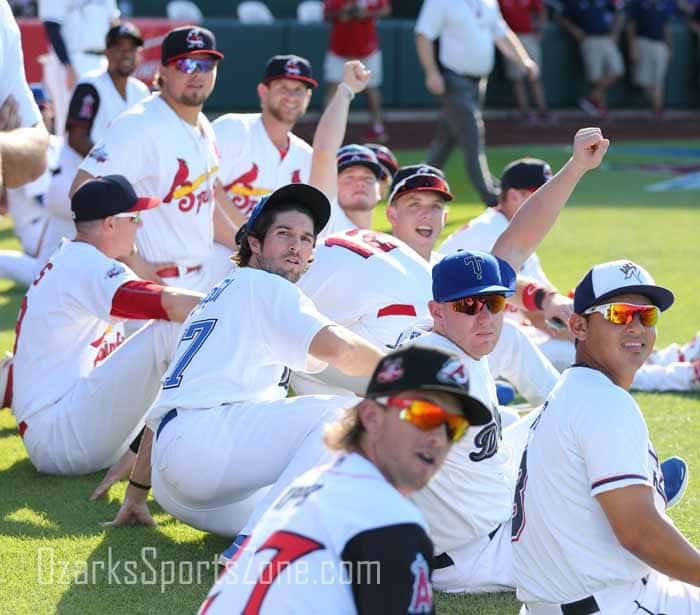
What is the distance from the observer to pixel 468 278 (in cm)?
455

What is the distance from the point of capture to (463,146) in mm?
12836

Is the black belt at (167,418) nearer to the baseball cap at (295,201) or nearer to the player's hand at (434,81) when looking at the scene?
the baseball cap at (295,201)

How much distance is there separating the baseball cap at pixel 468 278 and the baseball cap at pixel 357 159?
2.84 m

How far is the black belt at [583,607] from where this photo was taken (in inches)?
151

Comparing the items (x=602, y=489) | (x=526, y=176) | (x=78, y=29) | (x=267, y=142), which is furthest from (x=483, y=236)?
(x=78, y=29)

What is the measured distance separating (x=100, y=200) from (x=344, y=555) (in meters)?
3.44

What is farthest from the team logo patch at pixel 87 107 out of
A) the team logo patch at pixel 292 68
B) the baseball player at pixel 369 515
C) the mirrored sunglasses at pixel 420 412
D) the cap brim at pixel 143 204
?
the mirrored sunglasses at pixel 420 412

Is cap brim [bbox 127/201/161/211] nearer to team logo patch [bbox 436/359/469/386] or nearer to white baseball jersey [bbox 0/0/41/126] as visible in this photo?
white baseball jersey [bbox 0/0/41/126]

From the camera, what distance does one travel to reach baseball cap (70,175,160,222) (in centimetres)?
591

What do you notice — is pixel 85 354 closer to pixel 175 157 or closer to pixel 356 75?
pixel 175 157

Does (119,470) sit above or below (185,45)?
below

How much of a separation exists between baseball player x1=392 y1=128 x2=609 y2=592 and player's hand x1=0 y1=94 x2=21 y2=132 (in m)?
1.57

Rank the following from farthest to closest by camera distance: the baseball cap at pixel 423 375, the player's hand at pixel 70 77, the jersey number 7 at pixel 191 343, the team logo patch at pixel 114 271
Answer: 1. the player's hand at pixel 70 77
2. the team logo patch at pixel 114 271
3. the jersey number 7 at pixel 191 343
4. the baseball cap at pixel 423 375

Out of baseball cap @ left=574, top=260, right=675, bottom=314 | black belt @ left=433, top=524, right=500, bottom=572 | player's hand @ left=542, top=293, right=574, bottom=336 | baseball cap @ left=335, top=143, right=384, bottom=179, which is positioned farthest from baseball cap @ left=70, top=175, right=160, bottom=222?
baseball cap @ left=574, top=260, right=675, bottom=314
